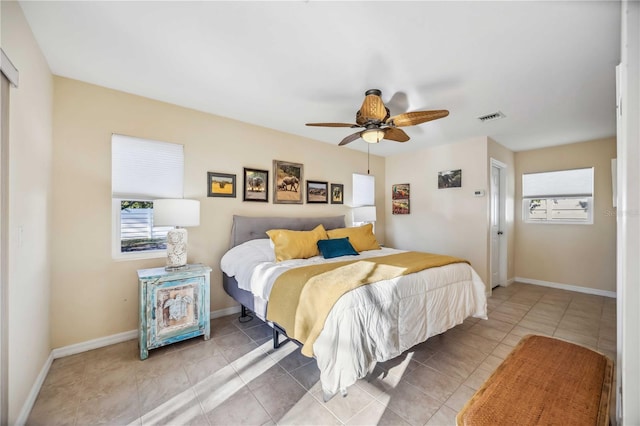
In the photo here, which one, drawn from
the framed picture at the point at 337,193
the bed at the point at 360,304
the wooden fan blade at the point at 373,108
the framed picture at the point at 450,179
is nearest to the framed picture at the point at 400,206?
the framed picture at the point at 450,179

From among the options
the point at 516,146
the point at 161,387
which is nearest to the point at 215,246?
the point at 161,387

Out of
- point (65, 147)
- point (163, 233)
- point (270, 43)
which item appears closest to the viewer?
point (270, 43)

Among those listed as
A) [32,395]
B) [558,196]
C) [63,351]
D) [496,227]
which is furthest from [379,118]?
[558,196]

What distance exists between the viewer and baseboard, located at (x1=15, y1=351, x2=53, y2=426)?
1.57m

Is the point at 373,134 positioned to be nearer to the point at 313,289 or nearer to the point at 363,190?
A: the point at 313,289

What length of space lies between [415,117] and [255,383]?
253 centimetres

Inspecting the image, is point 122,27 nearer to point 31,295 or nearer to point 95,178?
point 95,178

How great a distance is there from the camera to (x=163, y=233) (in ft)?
9.50

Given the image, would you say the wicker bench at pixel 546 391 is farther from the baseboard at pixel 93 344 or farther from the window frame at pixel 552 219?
the window frame at pixel 552 219

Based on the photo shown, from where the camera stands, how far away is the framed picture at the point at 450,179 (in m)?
4.27

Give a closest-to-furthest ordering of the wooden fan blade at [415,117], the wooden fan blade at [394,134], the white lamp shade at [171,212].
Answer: the wooden fan blade at [415,117] < the white lamp shade at [171,212] < the wooden fan blade at [394,134]

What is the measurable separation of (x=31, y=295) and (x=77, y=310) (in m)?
0.73

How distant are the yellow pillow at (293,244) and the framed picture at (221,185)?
76cm

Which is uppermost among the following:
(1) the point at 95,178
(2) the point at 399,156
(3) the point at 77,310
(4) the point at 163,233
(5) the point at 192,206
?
(2) the point at 399,156
